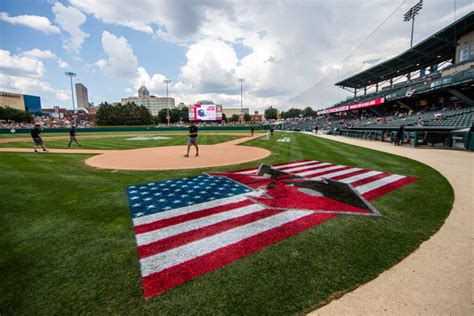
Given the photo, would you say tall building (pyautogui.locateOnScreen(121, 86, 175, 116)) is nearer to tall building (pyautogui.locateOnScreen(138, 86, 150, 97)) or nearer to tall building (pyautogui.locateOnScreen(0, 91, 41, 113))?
tall building (pyautogui.locateOnScreen(138, 86, 150, 97))

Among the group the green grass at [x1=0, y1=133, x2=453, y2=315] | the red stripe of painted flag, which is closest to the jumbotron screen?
the green grass at [x1=0, y1=133, x2=453, y2=315]

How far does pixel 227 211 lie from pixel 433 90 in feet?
123

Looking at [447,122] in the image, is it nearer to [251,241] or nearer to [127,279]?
[251,241]

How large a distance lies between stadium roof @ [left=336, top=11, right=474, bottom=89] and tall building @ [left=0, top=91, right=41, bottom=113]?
135 m

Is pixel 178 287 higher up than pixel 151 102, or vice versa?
pixel 151 102

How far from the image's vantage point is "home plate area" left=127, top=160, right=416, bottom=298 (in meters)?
3.07

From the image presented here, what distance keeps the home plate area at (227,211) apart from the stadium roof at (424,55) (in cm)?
3556

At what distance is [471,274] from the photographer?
2789 mm

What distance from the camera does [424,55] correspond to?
3653 centimetres

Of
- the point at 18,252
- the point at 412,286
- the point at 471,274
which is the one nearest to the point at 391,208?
the point at 471,274

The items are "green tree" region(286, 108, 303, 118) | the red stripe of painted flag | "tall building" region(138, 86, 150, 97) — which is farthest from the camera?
"tall building" region(138, 86, 150, 97)

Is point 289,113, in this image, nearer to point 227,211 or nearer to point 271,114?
point 271,114

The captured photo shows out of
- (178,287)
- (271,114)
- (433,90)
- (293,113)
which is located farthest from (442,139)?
(293,113)

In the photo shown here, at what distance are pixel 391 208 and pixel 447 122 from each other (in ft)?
82.3
